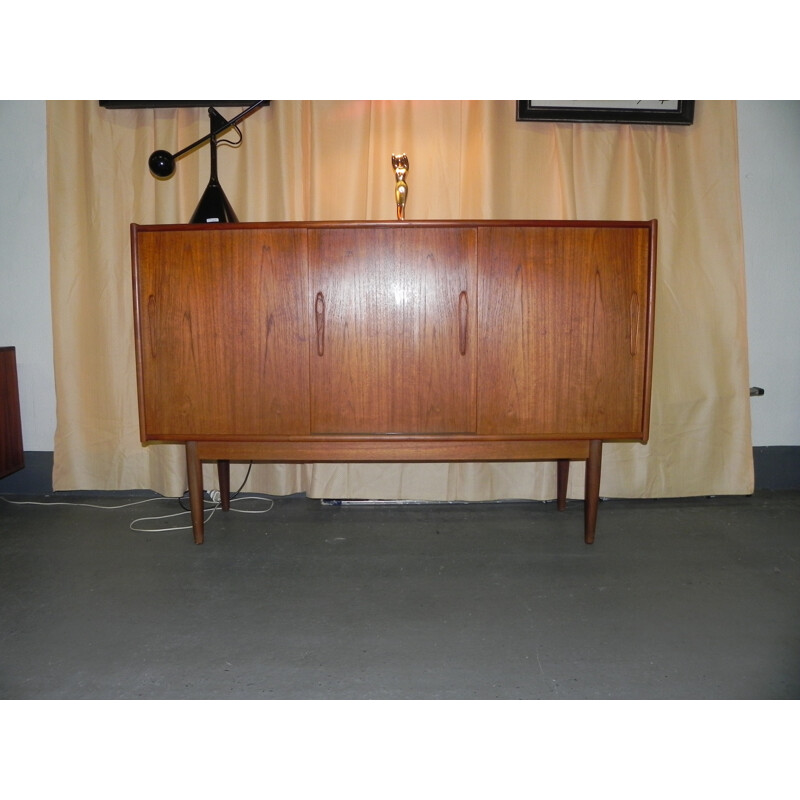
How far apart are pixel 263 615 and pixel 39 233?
188 cm

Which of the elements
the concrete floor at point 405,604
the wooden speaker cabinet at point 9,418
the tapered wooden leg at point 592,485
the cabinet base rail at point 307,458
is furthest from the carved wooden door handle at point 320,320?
the wooden speaker cabinet at point 9,418

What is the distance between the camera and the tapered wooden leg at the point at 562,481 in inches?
84.8

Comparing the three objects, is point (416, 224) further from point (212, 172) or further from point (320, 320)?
point (212, 172)

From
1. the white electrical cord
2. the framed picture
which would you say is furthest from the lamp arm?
the white electrical cord

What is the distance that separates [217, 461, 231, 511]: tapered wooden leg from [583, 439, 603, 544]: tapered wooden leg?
1.31 metres

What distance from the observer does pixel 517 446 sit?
5.66 feet

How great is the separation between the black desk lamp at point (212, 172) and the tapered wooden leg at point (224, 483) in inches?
35.0

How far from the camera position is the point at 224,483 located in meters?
2.17

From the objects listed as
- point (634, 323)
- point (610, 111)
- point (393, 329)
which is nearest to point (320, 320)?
point (393, 329)

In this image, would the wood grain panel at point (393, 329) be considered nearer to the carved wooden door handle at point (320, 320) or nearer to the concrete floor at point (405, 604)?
the carved wooden door handle at point (320, 320)

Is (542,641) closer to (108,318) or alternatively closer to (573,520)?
(573,520)

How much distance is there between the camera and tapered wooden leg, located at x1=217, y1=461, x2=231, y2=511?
2.16m

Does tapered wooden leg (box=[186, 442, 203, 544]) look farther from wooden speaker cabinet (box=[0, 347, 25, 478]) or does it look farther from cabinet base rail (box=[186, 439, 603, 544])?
wooden speaker cabinet (box=[0, 347, 25, 478])

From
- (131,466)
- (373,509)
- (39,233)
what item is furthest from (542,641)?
(39,233)
